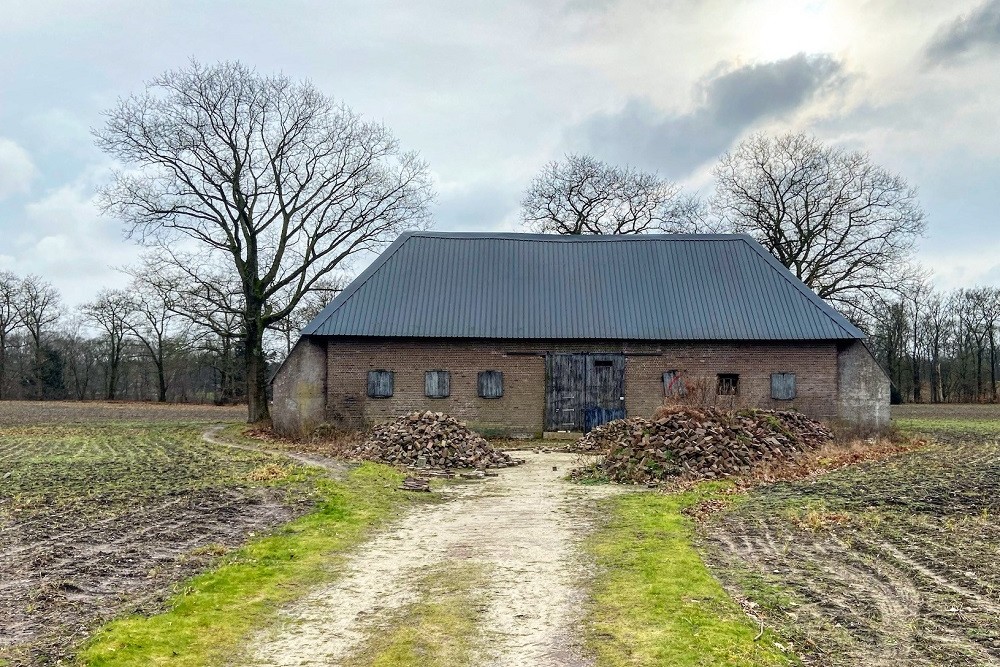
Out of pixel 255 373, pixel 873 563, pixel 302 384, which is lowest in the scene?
pixel 873 563

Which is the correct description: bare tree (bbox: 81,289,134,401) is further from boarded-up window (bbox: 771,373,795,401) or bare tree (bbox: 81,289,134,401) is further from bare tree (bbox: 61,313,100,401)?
boarded-up window (bbox: 771,373,795,401)

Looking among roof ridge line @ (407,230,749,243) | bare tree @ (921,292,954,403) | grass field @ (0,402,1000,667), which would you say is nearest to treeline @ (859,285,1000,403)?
bare tree @ (921,292,954,403)

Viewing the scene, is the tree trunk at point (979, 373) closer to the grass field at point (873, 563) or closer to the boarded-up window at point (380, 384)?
the boarded-up window at point (380, 384)

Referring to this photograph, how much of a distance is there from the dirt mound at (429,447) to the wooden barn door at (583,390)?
21.7 ft

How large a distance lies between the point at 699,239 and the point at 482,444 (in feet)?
49.7

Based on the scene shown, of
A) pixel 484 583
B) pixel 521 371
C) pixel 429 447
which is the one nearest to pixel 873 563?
pixel 484 583

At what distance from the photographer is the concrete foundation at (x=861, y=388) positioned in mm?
26188

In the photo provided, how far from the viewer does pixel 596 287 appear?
28719 millimetres

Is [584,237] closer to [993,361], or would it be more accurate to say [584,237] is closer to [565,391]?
[565,391]

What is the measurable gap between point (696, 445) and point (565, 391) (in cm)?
980

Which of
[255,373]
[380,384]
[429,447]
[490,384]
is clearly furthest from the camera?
[255,373]

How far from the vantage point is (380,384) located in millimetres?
26344

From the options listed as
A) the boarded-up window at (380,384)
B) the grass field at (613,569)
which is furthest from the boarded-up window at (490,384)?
the grass field at (613,569)

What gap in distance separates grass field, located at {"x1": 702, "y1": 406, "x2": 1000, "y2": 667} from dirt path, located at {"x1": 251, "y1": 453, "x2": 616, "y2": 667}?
1.67 meters
